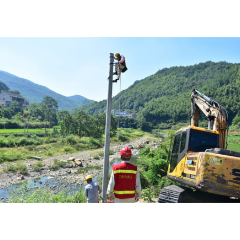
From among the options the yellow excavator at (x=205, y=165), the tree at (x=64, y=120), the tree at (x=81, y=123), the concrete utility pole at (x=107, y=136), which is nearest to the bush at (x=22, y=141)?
the tree at (x=64, y=120)

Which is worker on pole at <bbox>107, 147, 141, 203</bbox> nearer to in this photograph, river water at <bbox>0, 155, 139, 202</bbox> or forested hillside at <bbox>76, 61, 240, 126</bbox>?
river water at <bbox>0, 155, 139, 202</bbox>

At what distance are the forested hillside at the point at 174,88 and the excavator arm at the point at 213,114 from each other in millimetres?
51591

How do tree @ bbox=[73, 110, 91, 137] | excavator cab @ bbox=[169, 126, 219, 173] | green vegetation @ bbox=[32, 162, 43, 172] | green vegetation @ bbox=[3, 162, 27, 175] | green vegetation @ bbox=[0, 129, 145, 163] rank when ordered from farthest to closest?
1. tree @ bbox=[73, 110, 91, 137]
2. green vegetation @ bbox=[0, 129, 145, 163]
3. green vegetation @ bbox=[32, 162, 43, 172]
4. green vegetation @ bbox=[3, 162, 27, 175]
5. excavator cab @ bbox=[169, 126, 219, 173]

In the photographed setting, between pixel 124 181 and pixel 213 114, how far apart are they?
5202 mm

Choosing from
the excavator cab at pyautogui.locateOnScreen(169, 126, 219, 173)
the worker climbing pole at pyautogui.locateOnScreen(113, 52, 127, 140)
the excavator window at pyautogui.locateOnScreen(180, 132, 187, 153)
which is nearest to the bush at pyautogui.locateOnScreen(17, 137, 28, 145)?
the excavator cab at pyautogui.locateOnScreen(169, 126, 219, 173)

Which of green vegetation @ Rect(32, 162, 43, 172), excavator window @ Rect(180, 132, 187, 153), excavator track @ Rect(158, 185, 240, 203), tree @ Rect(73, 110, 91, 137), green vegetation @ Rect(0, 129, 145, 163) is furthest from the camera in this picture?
tree @ Rect(73, 110, 91, 137)

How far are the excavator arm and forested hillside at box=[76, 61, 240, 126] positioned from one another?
51.6 metres

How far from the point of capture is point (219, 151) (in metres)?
4.34

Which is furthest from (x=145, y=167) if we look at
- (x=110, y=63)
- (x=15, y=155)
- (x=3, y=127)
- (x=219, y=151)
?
(x=3, y=127)

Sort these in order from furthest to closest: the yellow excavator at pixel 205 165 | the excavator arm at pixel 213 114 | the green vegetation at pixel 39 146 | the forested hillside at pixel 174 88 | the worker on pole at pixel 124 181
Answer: the forested hillside at pixel 174 88, the green vegetation at pixel 39 146, the excavator arm at pixel 213 114, the yellow excavator at pixel 205 165, the worker on pole at pixel 124 181

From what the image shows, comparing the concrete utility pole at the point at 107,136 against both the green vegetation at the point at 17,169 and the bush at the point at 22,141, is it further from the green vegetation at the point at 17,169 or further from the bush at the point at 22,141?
the bush at the point at 22,141

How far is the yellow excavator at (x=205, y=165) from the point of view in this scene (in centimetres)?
400

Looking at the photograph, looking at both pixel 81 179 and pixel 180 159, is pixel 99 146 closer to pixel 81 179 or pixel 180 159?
pixel 81 179

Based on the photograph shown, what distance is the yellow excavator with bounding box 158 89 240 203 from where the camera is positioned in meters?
4.00
